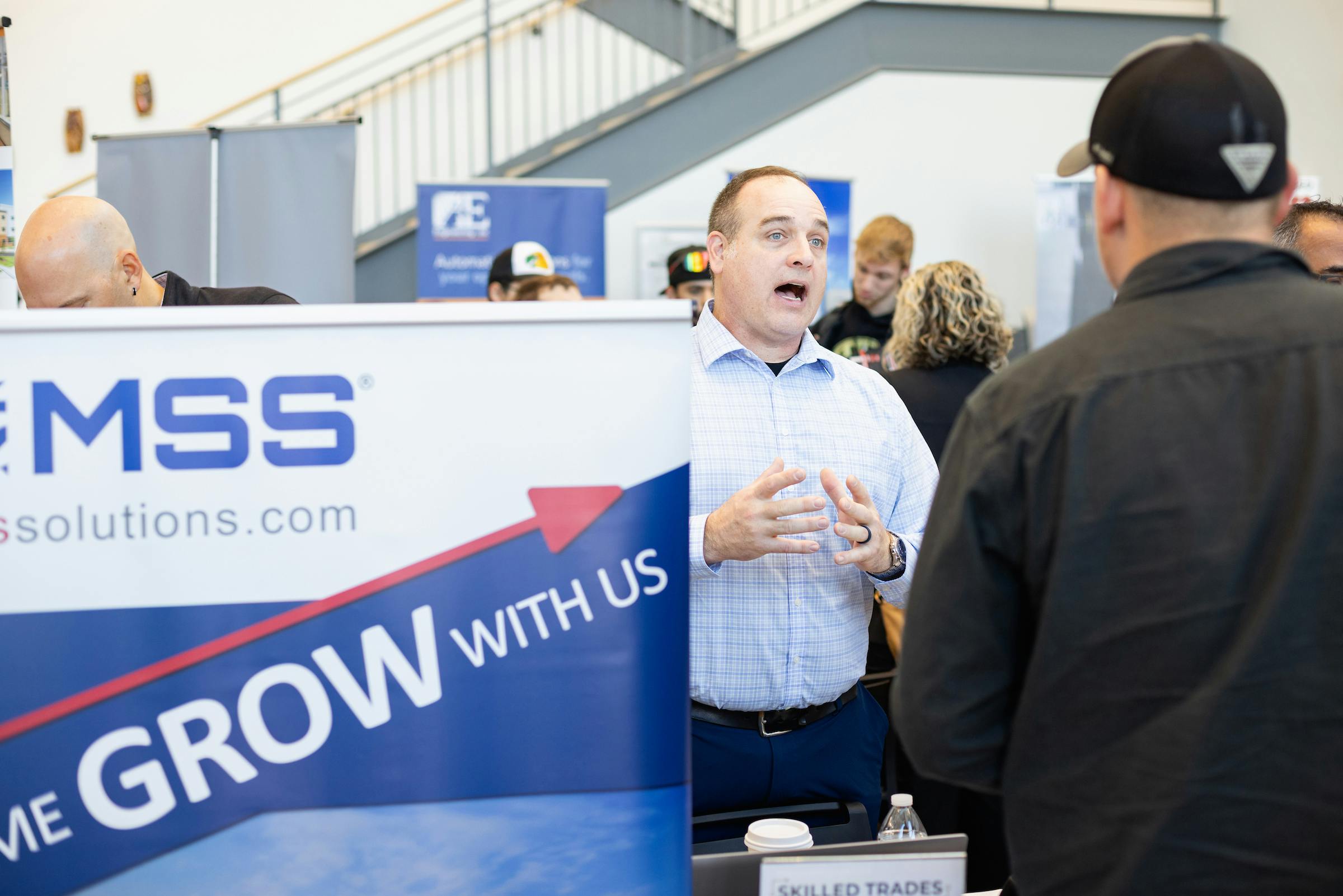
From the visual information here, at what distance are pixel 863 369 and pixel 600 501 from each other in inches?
38.4

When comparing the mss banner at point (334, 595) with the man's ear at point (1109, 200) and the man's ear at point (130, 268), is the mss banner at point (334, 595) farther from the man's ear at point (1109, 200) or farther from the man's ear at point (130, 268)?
the man's ear at point (130, 268)

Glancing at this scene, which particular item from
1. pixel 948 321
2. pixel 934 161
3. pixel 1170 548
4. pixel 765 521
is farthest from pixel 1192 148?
pixel 934 161

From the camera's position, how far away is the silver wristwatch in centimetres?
166

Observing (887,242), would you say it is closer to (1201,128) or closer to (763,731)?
(763,731)

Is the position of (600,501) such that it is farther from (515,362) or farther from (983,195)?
(983,195)

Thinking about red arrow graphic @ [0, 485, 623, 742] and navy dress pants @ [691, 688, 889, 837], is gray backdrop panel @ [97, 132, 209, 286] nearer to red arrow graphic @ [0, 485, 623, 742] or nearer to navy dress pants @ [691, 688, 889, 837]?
navy dress pants @ [691, 688, 889, 837]

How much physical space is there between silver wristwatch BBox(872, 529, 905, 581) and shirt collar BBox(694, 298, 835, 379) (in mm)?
354

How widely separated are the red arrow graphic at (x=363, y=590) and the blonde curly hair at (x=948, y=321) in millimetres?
1809

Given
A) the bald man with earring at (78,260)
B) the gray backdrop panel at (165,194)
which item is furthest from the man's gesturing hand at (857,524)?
the gray backdrop panel at (165,194)

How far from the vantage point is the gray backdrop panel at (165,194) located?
5.14 m

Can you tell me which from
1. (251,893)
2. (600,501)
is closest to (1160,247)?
(600,501)

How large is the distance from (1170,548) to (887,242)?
10.1 ft

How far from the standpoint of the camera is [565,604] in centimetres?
111

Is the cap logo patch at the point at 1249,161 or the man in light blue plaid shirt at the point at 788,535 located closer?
the cap logo patch at the point at 1249,161
